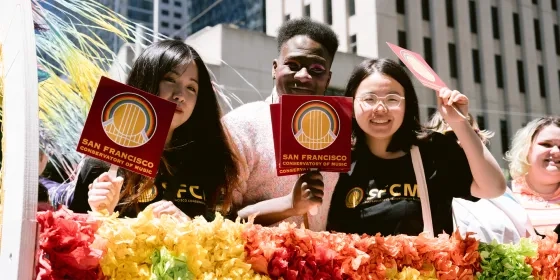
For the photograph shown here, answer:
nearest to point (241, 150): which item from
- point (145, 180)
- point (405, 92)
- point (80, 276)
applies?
point (145, 180)

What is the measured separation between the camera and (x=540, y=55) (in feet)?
75.0

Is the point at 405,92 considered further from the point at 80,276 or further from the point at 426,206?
the point at 80,276

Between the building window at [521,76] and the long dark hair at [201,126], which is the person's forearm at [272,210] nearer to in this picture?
the long dark hair at [201,126]

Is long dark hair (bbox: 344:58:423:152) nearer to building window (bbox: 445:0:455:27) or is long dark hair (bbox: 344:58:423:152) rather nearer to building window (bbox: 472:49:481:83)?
building window (bbox: 445:0:455:27)

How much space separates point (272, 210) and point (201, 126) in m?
0.40

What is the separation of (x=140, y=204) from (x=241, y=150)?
456 mm

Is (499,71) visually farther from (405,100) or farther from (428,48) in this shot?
(405,100)

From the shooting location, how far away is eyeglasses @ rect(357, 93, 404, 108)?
2.20 metres

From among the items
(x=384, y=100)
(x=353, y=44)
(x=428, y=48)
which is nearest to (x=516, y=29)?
(x=428, y=48)

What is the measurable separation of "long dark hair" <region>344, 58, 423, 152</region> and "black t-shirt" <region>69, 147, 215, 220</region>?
59 cm

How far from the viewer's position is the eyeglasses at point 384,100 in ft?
7.23

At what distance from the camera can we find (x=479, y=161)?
80.9 inches

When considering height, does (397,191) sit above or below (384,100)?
below

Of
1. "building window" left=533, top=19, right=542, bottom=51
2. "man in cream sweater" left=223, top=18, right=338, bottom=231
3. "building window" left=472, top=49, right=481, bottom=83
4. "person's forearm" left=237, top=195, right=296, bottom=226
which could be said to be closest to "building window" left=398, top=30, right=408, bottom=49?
"building window" left=472, top=49, right=481, bottom=83
